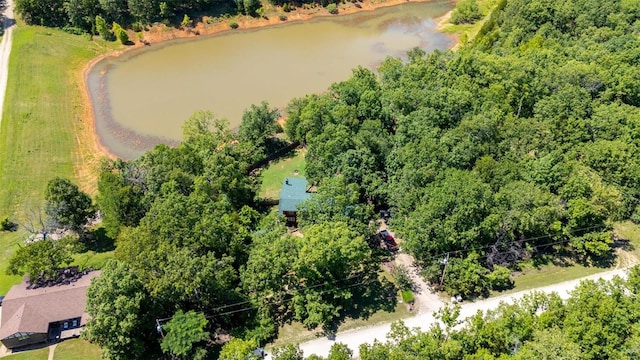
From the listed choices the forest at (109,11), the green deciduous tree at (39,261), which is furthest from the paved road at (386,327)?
the forest at (109,11)

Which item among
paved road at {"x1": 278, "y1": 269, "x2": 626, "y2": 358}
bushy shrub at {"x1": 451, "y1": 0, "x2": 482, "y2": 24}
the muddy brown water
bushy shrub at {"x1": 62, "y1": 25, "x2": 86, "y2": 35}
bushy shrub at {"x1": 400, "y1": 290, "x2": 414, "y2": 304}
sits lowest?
paved road at {"x1": 278, "y1": 269, "x2": 626, "y2": 358}

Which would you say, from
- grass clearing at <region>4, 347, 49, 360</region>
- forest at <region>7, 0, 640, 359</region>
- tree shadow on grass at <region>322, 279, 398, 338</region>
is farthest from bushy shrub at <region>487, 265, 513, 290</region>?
grass clearing at <region>4, 347, 49, 360</region>

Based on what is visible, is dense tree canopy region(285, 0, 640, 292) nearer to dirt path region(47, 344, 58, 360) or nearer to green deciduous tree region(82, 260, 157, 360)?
green deciduous tree region(82, 260, 157, 360)

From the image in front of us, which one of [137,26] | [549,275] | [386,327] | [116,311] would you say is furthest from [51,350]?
[137,26]

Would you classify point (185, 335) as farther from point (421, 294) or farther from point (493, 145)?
point (493, 145)

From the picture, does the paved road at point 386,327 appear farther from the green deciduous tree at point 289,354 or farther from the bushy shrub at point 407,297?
the green deciduous tree at point 289,354

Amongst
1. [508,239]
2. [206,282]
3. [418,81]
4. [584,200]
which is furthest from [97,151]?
[584,200]

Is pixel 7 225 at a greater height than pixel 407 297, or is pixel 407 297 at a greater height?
pixel 7 225
